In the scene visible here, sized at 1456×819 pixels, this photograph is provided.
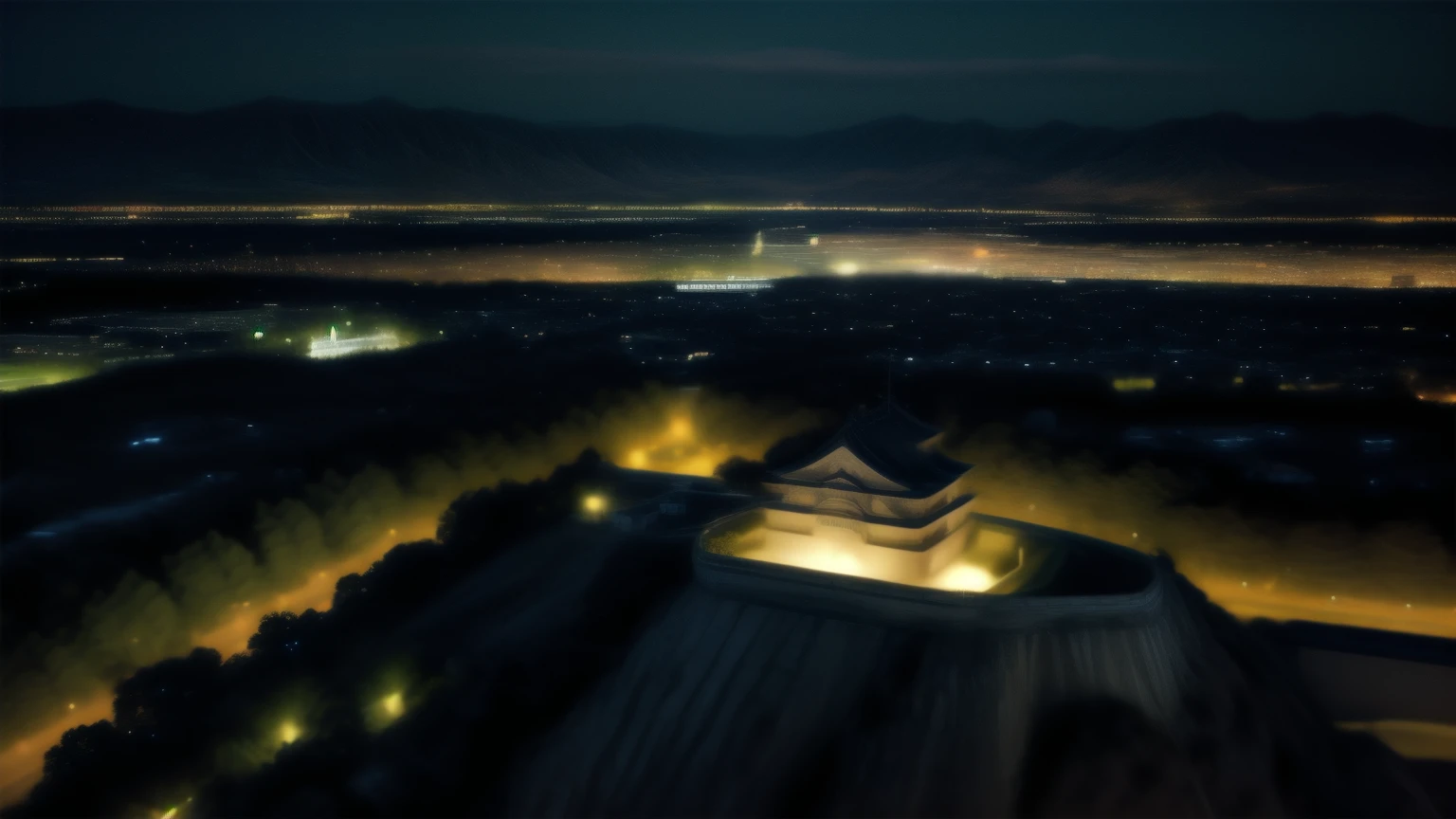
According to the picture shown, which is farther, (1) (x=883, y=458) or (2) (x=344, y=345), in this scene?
(2) (x=344, y=345)

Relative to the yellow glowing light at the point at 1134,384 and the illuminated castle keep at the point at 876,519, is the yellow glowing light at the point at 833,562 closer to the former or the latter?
the illuminated castle keep at the point at 876,519

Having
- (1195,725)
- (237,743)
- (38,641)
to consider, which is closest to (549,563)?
(237,743)

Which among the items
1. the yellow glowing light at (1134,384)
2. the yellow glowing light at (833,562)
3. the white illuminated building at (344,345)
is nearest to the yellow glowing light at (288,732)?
the yellow glowing light at (833,562)

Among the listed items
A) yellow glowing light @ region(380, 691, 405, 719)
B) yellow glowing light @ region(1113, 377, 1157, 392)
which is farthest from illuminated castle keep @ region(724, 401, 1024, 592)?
yellow glowing light @ region(1113, 377, 1157, 392)

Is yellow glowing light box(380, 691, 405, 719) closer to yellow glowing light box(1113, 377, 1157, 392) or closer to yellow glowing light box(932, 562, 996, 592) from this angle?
yellow glowing light box(932, 562, 996, 592)

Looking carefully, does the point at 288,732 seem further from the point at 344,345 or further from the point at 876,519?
the point at 344,345

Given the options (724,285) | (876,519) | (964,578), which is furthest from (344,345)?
(964,578)
